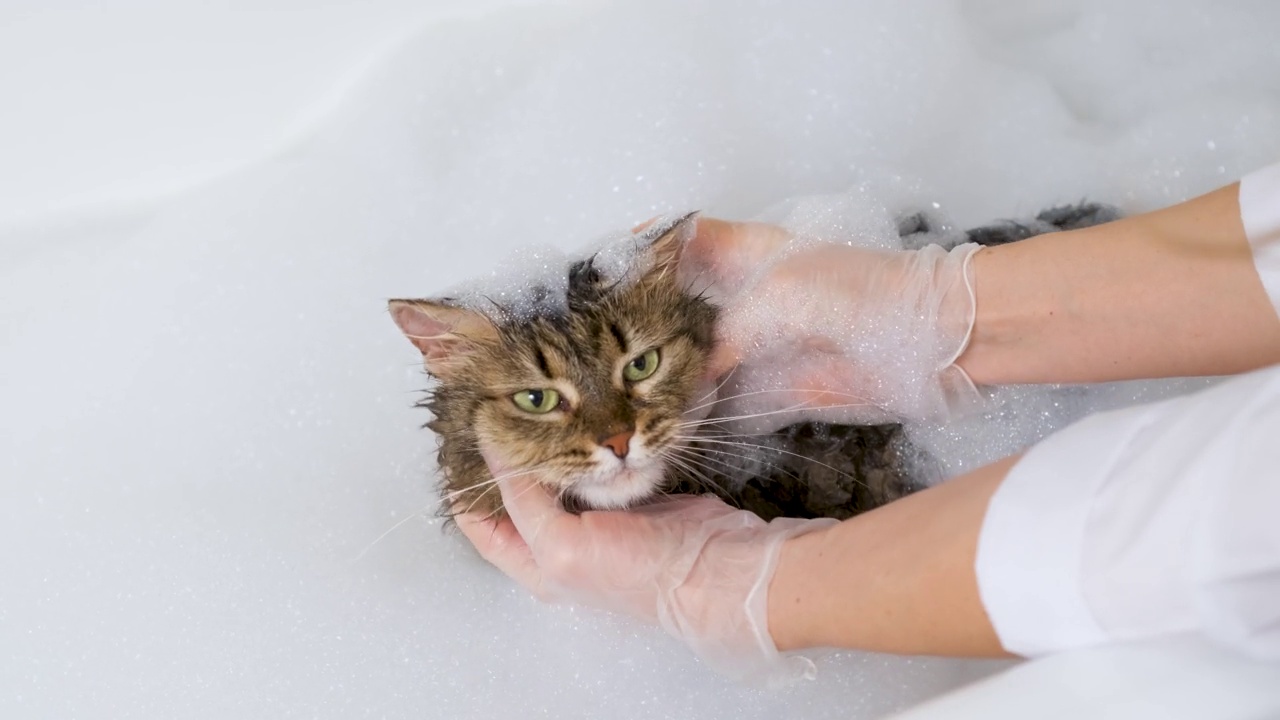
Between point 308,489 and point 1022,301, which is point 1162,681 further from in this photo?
point 308,489

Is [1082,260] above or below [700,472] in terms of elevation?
above

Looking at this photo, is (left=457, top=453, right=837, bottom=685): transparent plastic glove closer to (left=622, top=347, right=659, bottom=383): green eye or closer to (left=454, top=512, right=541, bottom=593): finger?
(left=454, top=512, right=541, bottom=593): finger

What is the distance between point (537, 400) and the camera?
138 cm

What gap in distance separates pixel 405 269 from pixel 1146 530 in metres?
1.64

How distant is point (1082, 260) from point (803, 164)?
33.5 inches

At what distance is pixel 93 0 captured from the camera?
2.05 m

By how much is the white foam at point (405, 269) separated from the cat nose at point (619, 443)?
50 cm

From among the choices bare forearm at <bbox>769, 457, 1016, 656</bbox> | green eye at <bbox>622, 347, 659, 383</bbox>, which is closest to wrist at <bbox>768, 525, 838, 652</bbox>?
bare forearm at <bbox>769, 457, 1016, 656</bbox>

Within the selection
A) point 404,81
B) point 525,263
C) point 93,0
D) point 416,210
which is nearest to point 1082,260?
point 525,263

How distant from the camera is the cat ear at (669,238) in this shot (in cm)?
132

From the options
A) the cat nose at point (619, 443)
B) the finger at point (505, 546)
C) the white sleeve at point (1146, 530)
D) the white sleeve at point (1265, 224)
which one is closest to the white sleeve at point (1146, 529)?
the white sleeve at point (1146, 530)

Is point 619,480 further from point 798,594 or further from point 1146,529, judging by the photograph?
point 1146,529

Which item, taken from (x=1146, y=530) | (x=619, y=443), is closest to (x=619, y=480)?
(x=619, y=443)

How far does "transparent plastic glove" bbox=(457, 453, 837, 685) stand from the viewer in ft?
4.35
